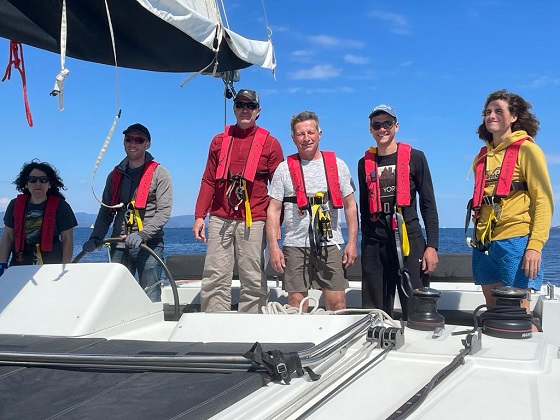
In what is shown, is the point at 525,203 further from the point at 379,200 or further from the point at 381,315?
the point at 381,315

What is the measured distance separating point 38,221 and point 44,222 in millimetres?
66

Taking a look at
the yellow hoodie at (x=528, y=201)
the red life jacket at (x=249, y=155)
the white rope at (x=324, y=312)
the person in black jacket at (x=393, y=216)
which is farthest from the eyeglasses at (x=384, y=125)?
the white rope at (x=324, y=312)

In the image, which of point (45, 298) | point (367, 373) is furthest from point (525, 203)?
point (45, 298)

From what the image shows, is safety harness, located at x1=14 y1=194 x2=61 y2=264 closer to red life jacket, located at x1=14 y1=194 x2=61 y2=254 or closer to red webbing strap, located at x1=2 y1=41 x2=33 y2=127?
red life jacket, located at x1=14 y1=194 x2=61 y2=254

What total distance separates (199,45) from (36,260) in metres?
2.30

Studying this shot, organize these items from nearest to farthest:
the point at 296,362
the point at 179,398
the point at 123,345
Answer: the point at 179,398, the point at 296,362, the point at 123,345

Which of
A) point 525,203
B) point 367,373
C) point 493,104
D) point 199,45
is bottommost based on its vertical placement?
point 367,373

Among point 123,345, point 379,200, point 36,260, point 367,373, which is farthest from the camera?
point 36,260

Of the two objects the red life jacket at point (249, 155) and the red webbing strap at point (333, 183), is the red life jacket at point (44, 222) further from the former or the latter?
the red webbing strap at point (333, 183)

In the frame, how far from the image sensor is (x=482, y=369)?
191 cm

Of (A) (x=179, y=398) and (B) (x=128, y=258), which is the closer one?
(A) (x=179, y=398)

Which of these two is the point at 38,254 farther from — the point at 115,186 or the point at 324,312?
the point at 324,312

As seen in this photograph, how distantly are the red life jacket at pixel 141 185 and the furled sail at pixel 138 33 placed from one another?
72cm

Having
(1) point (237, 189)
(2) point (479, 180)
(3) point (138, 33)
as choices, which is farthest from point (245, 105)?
(2) point (479, 180)
